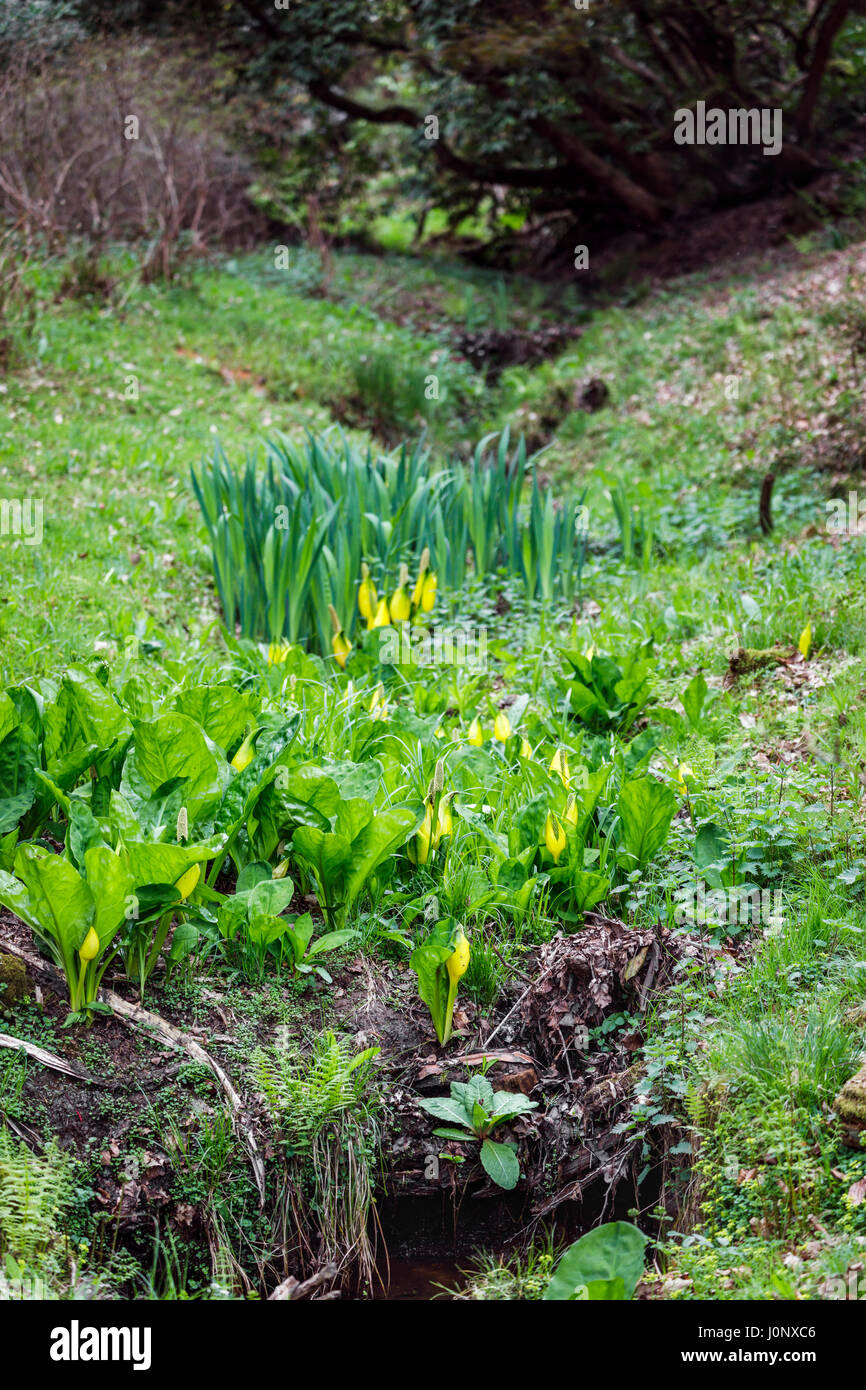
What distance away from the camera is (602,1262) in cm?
182

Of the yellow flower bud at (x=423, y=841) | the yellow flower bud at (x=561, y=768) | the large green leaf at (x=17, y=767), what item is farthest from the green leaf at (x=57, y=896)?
the yellow flower bud at (x=561, y=768)

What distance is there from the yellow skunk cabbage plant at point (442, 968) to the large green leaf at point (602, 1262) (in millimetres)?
648

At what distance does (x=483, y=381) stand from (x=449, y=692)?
25.2 feet

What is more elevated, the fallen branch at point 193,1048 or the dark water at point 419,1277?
the fallen branch at point 193,1048

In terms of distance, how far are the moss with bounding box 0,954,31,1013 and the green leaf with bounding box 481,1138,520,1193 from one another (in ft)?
3.49

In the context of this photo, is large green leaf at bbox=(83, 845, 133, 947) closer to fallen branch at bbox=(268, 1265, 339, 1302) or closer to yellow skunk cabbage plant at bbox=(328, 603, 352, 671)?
fallen branch at bbox=(268, 1265, 339, 1302)

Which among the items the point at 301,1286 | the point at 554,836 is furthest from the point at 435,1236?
the point at 554,836

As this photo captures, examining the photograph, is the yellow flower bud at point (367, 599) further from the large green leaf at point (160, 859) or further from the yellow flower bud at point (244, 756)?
the large green leaf at point (160, 859)

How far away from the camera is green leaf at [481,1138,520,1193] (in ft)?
7.32

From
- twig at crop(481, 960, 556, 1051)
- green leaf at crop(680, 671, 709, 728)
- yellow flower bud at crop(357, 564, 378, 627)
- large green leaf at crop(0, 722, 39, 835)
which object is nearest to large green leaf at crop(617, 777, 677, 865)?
twig at crop(481, 960, 556, 1051)

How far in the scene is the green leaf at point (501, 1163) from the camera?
2232 mm

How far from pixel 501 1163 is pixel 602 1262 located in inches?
18.1

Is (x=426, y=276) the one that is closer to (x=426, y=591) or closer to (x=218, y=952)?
(x=426, y=591)
